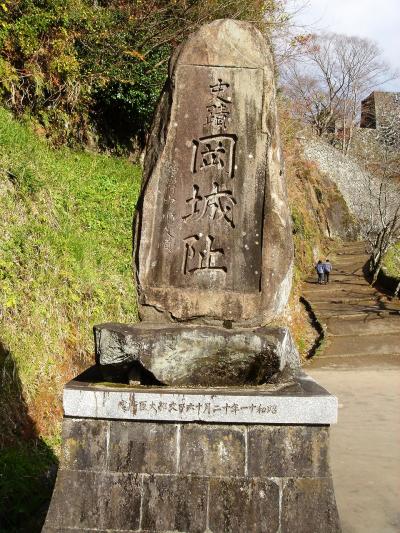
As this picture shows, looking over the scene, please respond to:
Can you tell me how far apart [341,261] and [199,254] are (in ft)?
72.4

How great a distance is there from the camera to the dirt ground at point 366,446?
5281 mm

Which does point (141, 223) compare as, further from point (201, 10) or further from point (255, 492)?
point (201, 10)

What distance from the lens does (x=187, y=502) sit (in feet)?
10.1

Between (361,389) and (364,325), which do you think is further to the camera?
(364,325)

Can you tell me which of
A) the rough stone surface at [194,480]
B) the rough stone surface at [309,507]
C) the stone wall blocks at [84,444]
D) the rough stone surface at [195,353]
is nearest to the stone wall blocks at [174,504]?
the rough stone surface at [194,480]

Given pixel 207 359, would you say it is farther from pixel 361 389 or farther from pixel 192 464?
pixel 361 389

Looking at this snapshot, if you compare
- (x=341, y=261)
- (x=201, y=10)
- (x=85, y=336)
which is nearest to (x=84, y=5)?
(x=201, y=10)

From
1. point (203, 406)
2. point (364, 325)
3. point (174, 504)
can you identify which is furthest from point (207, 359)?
point (364, 325)

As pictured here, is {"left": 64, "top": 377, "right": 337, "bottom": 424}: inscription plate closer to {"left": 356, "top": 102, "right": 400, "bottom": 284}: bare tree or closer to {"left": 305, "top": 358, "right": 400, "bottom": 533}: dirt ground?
{"left": 305, "top": 358, "right": 400, "bottom": 533}: dirt ground

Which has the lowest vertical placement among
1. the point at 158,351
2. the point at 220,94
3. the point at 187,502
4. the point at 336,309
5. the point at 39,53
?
the point at 336,309

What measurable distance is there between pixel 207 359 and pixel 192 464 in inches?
23.1

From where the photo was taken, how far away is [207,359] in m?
3.34

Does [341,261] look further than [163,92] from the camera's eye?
Yes

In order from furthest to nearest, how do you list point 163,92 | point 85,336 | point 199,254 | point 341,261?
point 341,261 → point 85,336 → point 163,92 → point 199,254
